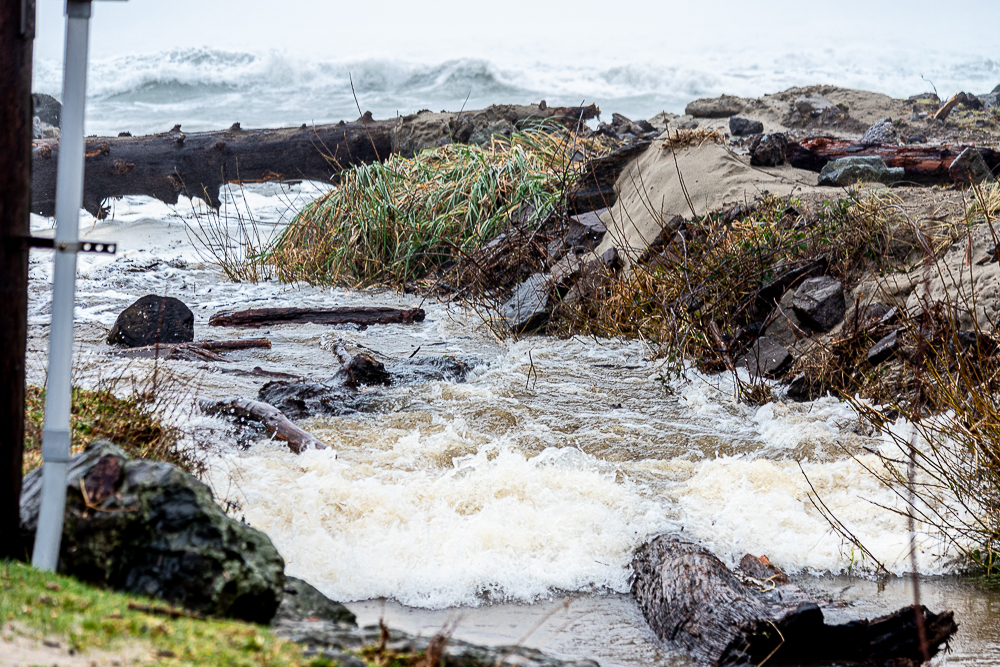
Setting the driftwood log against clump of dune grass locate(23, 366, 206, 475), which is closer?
clump of dune grass locate(23, 366, 206, 475)

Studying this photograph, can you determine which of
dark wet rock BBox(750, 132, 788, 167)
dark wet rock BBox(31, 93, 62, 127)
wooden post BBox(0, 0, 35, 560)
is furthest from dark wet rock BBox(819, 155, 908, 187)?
dark wet rock BBox(31, 93, 62, 127)

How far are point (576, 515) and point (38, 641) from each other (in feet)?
8.08

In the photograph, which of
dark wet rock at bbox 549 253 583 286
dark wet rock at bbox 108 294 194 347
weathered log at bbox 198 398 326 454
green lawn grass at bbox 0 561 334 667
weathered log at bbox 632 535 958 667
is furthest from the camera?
dark wet rock at bbox 549 253 583 286

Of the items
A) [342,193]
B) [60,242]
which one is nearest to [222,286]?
[342,193]

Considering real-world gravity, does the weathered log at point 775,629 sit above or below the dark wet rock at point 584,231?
below

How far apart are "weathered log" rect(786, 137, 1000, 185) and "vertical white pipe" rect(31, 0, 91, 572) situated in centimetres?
772

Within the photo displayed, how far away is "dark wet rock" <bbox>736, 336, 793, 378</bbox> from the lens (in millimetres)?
5758

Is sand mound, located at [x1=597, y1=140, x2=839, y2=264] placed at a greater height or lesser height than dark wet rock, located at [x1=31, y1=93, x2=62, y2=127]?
greater

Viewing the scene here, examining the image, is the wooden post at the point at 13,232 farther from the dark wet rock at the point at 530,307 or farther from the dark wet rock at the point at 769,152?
the dark wet rock at the point at 769,152

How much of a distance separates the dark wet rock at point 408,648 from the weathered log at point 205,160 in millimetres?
9514

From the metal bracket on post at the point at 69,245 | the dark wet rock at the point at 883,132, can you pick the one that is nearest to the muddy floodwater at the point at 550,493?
the metal bracket on post at the point at 69,245

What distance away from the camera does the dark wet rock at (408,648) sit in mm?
1892

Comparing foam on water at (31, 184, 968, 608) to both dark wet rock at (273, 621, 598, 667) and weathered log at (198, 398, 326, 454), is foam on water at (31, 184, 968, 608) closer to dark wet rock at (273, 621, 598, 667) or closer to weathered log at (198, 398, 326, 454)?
weathered log at (198, 398, 326, 454)

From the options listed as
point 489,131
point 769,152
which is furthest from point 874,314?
point 489,131
